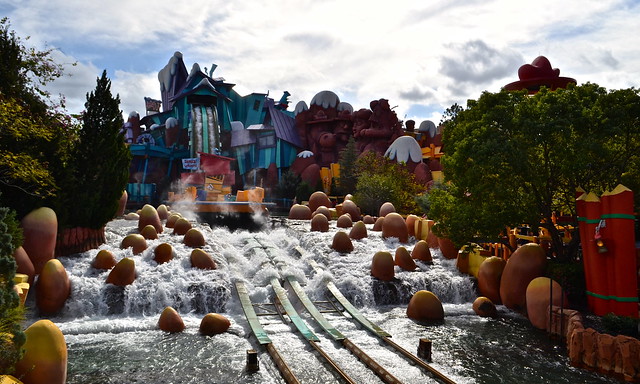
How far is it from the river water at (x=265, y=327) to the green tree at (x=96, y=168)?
1.48 meters

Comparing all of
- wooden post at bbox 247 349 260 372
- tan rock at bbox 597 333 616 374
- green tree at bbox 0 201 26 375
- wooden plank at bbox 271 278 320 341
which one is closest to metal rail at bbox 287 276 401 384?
wooden plank at bbox 271 278 320 341

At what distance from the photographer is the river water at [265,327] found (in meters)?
10.8

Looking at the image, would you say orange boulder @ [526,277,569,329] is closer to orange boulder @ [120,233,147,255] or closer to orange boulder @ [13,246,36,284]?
orange boulder @ [120,233,147,255]

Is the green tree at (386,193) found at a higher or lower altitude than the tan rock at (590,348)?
higher

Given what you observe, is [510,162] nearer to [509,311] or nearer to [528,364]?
[509,311]

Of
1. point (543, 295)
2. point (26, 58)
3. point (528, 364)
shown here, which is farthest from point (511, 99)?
point (26, 58)

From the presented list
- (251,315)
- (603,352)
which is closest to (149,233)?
(251,315)

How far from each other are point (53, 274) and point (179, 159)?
47713 mm

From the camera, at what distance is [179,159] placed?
6034 centimetres

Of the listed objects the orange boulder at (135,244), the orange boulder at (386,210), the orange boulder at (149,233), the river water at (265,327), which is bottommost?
the river water at (265,327)

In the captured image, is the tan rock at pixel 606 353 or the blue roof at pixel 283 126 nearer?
the tan rock at pixel 606 353

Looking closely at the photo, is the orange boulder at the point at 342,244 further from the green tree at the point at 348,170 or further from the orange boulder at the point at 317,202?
the green tree at the point at 348,170

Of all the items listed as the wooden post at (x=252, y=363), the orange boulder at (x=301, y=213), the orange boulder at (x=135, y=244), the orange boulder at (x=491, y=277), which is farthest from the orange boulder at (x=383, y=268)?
the orange boulder at (x=301, y=213)

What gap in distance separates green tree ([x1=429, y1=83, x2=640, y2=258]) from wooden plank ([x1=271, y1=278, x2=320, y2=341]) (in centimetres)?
645
